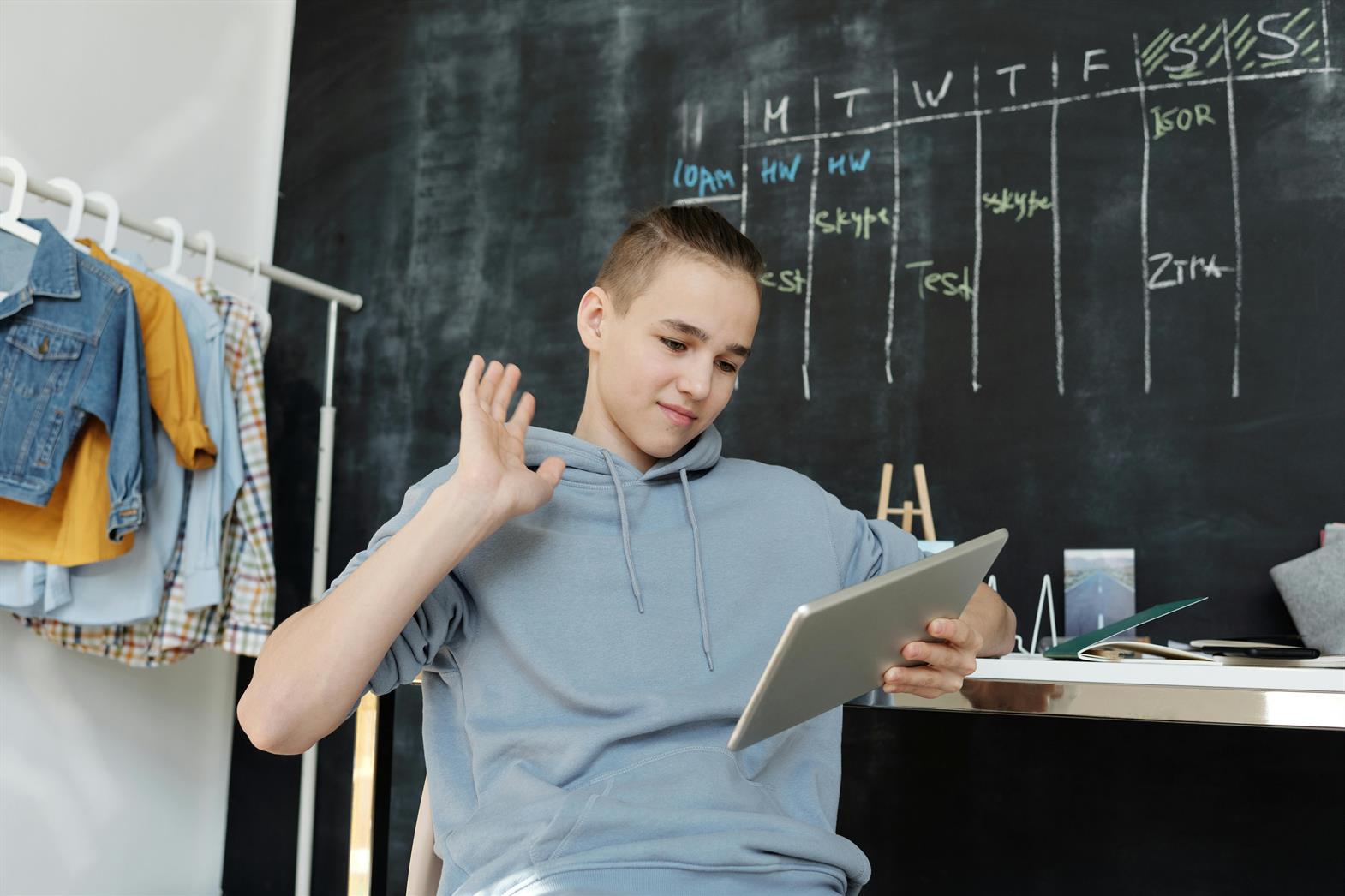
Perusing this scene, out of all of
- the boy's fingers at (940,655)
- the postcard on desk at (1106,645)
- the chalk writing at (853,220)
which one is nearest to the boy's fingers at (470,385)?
the boy's fingers at (940,655)

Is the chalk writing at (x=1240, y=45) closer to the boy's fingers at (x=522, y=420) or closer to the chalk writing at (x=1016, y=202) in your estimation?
the chalk writing at (x=1016, y=202)

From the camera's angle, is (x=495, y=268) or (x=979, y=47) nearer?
(x=979, y=47)

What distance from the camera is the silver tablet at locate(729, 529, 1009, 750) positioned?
0.80 m

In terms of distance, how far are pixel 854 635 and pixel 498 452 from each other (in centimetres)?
35

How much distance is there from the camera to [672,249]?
47.3 inches

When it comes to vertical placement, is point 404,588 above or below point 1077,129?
below

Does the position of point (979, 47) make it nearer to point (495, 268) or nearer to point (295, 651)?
point (495, 268)

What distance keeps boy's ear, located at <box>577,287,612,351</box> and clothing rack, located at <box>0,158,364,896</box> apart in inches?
53.4

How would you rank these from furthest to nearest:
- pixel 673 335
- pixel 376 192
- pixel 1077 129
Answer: pixel 376 192 < pixel 1077 129 < pixel 673 335

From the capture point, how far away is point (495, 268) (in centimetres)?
273

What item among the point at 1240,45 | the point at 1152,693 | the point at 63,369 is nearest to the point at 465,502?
the point at 1152,693

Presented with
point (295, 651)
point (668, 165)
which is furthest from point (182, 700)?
point (295, 651)

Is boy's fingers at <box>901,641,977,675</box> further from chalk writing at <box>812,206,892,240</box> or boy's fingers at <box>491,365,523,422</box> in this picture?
chalk writing at <box>812,206,892,240</box>

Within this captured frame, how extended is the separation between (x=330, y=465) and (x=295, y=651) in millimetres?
1874
